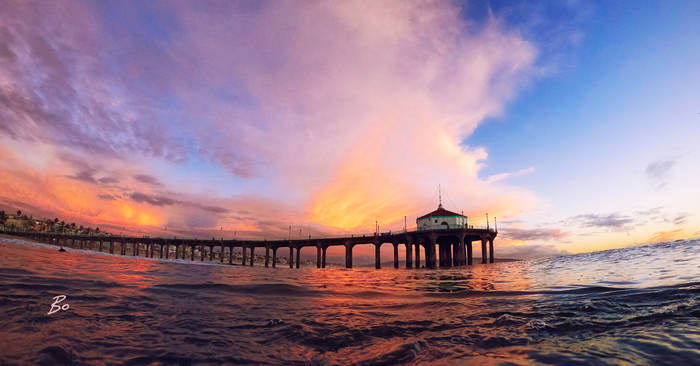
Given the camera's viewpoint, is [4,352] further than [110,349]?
No

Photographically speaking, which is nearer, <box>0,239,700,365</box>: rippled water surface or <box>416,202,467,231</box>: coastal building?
<box>0,239,700,365</box>: rippled water surface

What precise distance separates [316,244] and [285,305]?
75.4 m

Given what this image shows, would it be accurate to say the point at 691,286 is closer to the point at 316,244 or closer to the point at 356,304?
the point at 356,304

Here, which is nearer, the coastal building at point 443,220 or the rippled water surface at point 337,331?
the rippled water surface at point 337,331

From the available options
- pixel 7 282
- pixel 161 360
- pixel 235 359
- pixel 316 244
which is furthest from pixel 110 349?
pixel 316 244

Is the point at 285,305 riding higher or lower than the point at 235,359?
lower

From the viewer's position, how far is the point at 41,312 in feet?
16.0

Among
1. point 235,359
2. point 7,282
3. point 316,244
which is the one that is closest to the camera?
point 235,359

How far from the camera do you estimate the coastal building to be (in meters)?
69.8

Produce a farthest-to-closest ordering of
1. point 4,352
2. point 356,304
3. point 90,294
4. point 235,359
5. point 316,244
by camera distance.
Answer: point 316,244, point 356,304, point 90,294, point 235,359, point 4,352

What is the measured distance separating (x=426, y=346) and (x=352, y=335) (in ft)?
4.04

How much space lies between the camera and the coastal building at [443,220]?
2746 inches

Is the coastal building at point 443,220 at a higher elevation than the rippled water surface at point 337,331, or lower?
higher

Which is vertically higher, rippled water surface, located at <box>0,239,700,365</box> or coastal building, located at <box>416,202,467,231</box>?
coastal building, located at <box>416,202,467,231</box>
